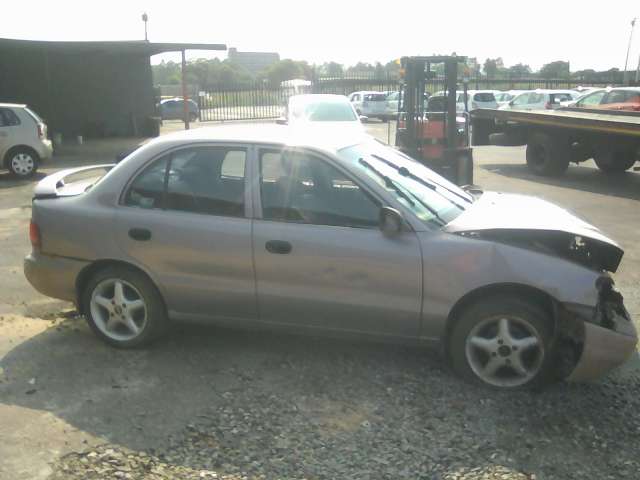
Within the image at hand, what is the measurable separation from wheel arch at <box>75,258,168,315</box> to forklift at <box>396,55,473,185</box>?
7645 mm

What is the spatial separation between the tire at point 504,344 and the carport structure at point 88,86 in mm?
17877

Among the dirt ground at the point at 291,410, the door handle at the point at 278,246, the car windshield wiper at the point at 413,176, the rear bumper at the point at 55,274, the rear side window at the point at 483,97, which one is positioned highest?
the car windshield wiper at the point at 413,176

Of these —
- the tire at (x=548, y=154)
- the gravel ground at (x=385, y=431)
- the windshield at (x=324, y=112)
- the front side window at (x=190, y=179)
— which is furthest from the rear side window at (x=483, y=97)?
the front side window at (x=190, y=179)

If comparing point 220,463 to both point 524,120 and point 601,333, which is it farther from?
point 524,120

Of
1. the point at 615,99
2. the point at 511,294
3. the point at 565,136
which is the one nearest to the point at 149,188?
the point at 511,294

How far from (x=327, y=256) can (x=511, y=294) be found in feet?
3.71

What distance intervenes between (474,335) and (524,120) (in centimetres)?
1140

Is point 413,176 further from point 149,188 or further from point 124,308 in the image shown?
point 124,308

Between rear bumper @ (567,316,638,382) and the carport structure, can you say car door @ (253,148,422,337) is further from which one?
the carport structure

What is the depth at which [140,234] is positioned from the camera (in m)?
4.36

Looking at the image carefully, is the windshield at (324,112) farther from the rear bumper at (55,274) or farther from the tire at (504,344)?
the tire at (504,344)

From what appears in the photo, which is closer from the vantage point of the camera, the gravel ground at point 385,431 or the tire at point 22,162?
the gravel ground at point 385,431

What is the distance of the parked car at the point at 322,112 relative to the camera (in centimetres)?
1484

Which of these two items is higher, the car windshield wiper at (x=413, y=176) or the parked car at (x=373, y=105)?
the car windshield wiper at (x=413, y=176)
